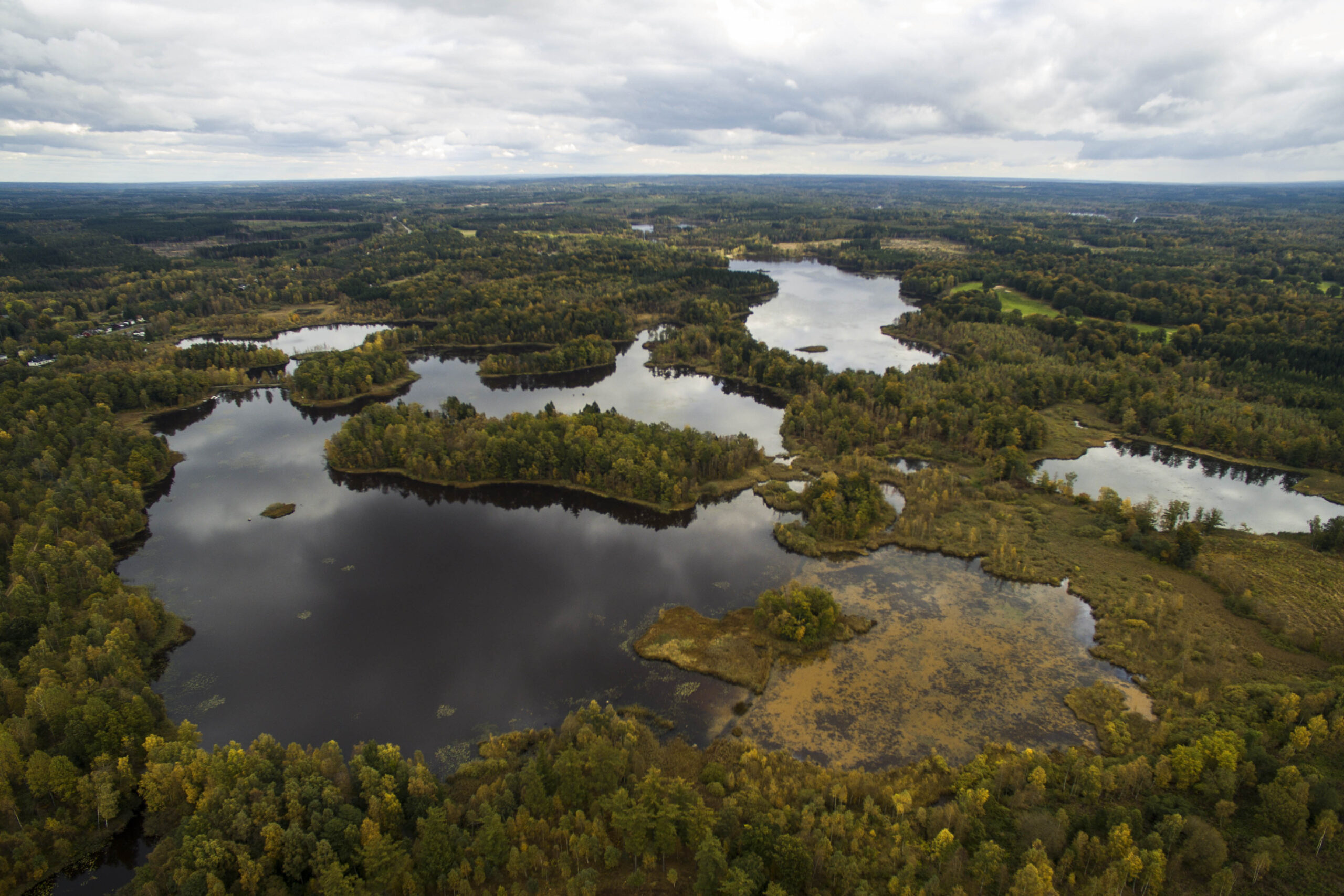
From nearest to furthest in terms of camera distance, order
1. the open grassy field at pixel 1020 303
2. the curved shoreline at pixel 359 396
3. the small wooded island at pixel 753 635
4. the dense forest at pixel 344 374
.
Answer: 1. the small wooded island at pixel 753 635
2. the dense forest at pixel 344 374
3. the curved shoreline at pixel 359 396
4. the open grassy field at pixel 1020 303

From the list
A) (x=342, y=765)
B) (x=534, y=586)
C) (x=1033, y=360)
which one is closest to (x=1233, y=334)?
(x=1033, y=360)

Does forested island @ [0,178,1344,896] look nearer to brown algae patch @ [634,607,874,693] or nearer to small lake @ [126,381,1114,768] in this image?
small lake @ [126,381,1114,768]

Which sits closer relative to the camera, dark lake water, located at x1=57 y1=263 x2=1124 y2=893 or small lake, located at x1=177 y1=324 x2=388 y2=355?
dark lake water, located at x1=57 y1=263 x2=1124 y2=893

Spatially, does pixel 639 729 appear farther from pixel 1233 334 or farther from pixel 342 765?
pixel 1233 334

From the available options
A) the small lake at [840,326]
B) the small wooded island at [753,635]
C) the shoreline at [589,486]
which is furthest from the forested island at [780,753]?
the small lake at [840,326]

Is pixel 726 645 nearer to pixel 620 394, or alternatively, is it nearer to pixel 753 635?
pixel 753 635

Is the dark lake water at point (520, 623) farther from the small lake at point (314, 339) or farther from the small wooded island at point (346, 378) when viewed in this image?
the small lake at point (314, 339)

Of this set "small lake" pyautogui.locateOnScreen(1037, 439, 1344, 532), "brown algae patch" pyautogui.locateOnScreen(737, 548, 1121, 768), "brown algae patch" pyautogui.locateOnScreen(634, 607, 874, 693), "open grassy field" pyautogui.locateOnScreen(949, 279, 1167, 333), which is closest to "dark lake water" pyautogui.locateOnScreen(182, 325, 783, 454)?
"brown algae patch" pyautogui.locateOnScreen(737, 548, 1121, 768)
